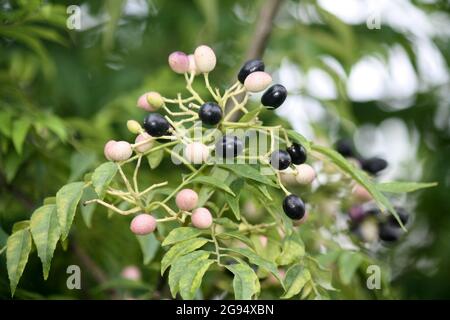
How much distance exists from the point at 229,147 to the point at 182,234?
0.66 ft

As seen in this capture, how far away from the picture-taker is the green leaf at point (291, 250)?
5.81ft

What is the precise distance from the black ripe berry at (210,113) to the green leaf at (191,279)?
29 cm

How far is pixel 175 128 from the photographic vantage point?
5.47 feet

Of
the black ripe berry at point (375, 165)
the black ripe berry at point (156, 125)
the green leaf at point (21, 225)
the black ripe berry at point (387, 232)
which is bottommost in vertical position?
the green leaf at point (21, 225)

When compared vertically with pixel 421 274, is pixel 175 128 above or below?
below

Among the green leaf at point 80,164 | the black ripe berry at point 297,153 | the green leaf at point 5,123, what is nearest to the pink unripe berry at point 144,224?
the black ripe berry at point 297,153

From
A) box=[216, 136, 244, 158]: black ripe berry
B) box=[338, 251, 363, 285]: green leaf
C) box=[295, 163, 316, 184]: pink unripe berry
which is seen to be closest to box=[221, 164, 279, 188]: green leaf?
box=[216, 136, 244, 158]: black ripe berry

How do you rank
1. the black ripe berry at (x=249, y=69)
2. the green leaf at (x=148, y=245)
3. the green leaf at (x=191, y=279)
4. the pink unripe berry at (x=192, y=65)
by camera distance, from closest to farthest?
the green leaf at (x=191, y=279)
the black ripe berry at (x=249, y=69)
the pink unripe berry at (x=192, y=65)
the green leaf at (x=148, y=245)

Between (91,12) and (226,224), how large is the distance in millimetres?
2132

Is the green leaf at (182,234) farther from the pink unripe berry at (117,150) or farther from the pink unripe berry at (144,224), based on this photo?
the pink unripe berry at (117,150)
